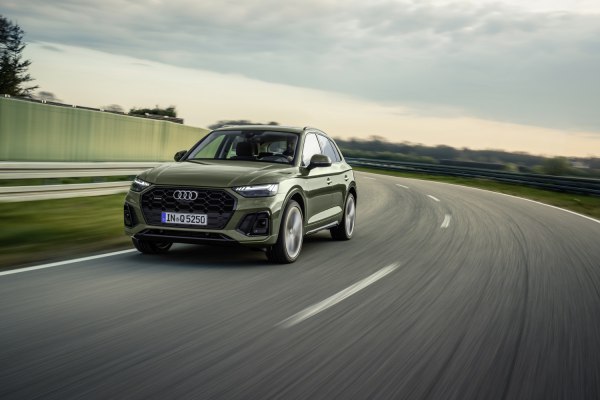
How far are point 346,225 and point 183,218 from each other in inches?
150

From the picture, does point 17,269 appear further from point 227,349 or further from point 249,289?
point 227,349

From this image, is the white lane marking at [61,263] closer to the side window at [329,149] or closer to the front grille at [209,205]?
the front grille at [209,205]

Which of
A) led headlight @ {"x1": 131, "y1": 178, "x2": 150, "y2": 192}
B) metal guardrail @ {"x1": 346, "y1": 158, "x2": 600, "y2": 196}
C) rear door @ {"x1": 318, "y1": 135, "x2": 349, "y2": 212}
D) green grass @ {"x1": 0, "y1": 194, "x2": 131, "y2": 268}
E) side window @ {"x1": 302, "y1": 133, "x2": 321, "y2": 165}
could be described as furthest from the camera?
metal guardrail @ {"x1": 346, "y1": 158, "x2": 600, "y2": 196}

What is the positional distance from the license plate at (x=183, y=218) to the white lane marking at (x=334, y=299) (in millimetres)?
1815

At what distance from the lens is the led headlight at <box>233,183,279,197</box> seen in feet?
24.7

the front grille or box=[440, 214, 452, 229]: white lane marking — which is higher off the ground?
the front grille

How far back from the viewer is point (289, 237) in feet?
26.8

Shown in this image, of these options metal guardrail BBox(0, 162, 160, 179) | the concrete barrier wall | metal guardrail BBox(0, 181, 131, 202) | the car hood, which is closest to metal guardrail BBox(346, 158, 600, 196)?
the concrete barrier wall

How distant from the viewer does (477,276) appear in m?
7.86

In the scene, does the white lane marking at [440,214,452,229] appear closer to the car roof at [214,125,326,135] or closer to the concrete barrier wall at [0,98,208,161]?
the car roof at [214,125,326,135]

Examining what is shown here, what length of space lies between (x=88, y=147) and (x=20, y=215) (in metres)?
7.65

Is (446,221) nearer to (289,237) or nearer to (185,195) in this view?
(289,237)

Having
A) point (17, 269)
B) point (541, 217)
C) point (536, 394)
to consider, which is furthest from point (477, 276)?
point (541, 217)

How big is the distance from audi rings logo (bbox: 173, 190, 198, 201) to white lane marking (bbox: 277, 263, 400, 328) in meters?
2.01
